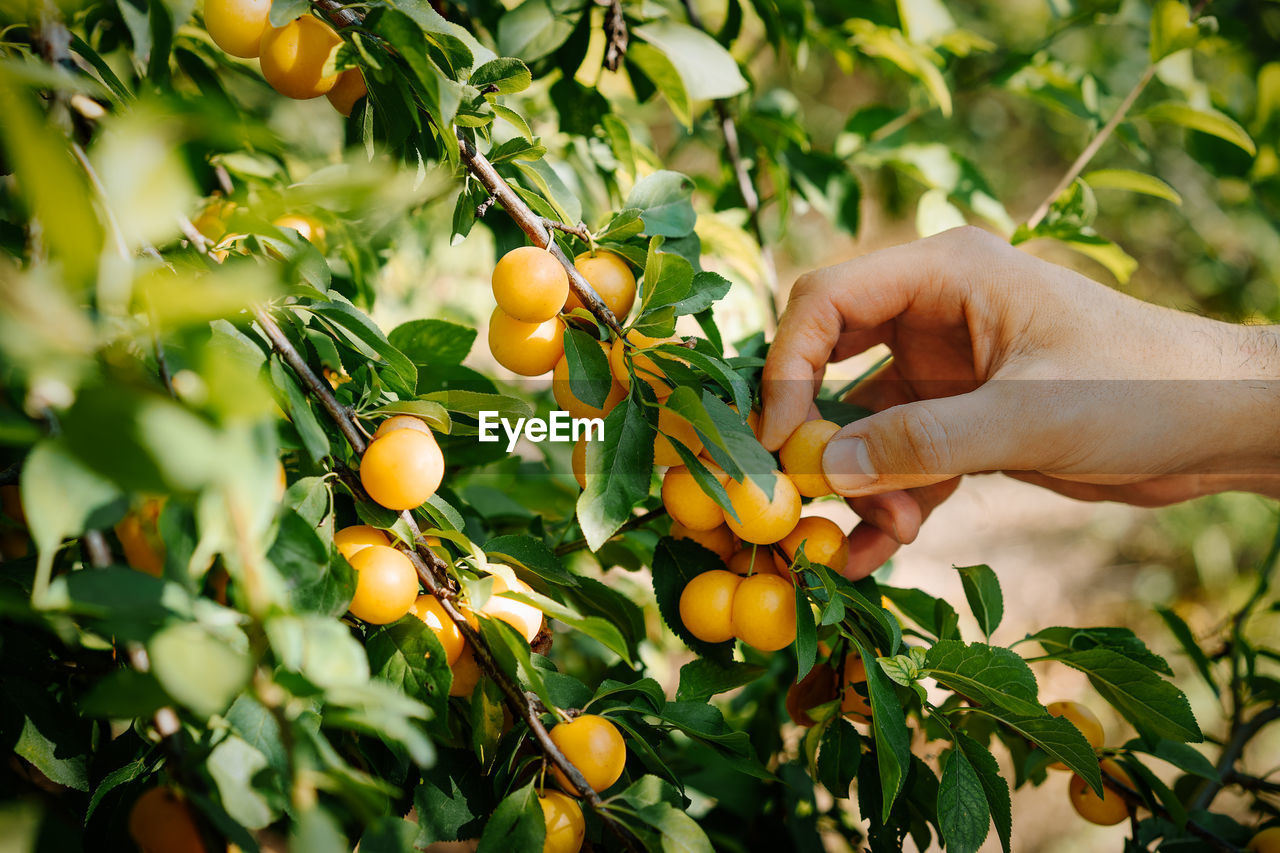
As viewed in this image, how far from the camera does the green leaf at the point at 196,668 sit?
292 mm

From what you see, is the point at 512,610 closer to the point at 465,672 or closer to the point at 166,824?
the point at 465,672

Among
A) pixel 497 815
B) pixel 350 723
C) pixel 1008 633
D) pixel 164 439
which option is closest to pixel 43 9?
pixel 164 439

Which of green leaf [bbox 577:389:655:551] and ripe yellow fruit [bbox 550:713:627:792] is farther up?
green leaf [bbox 577:389:655:551]

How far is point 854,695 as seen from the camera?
72cm

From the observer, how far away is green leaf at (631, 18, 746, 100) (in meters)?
0.81

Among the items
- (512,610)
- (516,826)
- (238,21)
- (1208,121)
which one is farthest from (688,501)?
(1208,121)

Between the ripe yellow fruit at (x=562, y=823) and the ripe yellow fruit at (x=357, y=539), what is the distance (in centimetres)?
22

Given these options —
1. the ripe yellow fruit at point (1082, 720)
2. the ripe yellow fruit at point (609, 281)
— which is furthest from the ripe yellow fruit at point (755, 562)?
the ripe yellow fruit at point (1082, 720)

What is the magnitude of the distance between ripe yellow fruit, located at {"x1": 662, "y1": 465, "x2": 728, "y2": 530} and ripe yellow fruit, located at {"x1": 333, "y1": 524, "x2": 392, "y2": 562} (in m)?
0.23

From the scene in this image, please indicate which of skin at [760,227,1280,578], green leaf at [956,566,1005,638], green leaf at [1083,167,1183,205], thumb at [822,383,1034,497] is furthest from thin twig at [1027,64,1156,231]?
green leaf at [956,566,1005,638]

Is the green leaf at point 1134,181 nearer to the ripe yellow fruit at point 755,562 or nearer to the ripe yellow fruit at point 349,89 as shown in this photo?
the ripe yellow fruit at point 755,562

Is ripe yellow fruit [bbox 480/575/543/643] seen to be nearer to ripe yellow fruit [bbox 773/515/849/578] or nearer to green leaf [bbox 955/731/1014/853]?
ripe yellow fruit [bbox 773/515/849/578]

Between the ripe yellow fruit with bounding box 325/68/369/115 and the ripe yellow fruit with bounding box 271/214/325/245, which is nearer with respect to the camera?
the ripe yellow fruit with bounding box 325/68/369/115

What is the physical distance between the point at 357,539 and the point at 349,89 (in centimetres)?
37
